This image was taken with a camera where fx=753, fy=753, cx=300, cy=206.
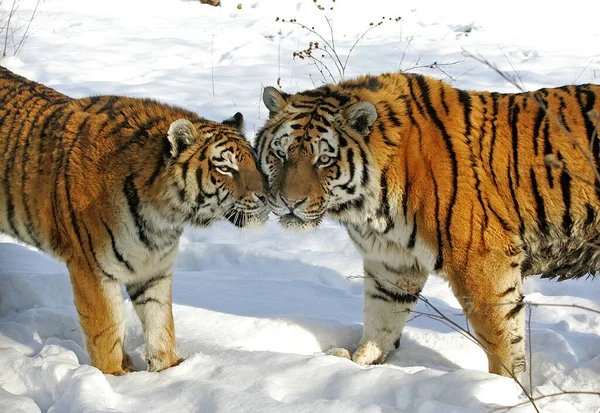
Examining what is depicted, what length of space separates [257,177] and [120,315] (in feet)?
2.79

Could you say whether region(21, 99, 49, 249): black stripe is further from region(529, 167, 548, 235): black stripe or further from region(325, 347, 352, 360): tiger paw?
region(529, 167, 548, 235): black stripe

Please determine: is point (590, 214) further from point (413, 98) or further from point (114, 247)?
point (114, 247)

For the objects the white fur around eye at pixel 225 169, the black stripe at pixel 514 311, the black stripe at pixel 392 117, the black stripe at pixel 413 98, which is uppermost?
the black stripe at pixel 413 98

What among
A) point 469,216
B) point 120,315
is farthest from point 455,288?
point 120,315

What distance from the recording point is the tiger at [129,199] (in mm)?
3186

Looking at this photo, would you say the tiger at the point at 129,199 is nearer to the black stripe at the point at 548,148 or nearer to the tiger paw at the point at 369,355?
the tiger paw at the point at 369,355

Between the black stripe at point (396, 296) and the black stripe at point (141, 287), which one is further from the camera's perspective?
the black stripe at point (396, 296)

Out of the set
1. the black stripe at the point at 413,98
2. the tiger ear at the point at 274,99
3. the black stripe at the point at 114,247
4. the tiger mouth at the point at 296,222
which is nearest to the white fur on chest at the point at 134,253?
the black stripe at the point at 114,247

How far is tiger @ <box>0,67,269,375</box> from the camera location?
3.19 meters

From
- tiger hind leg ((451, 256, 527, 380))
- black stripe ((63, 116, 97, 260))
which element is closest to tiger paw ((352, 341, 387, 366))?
tiger hind leg ((451, 256, 527, 380))

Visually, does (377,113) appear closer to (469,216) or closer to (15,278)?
(469,216)

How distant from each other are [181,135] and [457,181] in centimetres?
116

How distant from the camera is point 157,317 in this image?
11.2 ft

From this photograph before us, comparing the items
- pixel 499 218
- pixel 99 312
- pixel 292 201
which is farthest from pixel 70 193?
pixel 499 218
